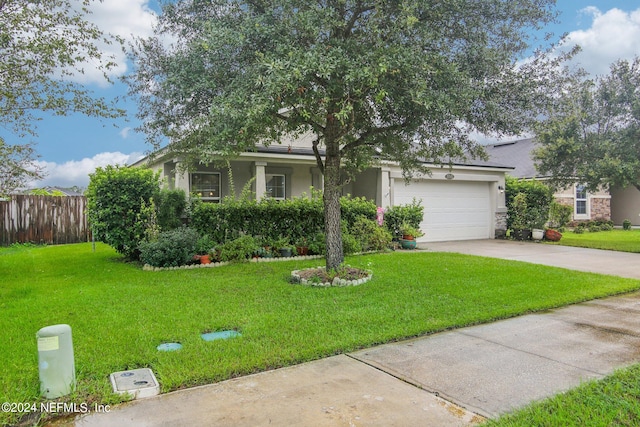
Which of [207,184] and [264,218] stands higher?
[207,184]

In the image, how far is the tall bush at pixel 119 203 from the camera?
9.55 m

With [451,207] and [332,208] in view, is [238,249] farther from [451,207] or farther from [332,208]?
[451,207]

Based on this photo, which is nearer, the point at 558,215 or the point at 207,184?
the point at 207,184

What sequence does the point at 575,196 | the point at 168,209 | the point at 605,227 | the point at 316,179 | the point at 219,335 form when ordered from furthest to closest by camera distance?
the point at 575,196 < the point at 605,227 < the point at 316,179 < the point at 168,209 < the point at 219,335

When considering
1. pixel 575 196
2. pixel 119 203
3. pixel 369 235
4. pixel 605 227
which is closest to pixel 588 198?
pixel 575 196

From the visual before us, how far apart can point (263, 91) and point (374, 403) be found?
4.11 metres

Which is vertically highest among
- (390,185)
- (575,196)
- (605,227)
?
(390,185)

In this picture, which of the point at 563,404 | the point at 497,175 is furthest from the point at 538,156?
the point at 563,404

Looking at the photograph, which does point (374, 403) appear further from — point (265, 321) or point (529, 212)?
point (529, 212)

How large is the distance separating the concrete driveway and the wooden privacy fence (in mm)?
12841

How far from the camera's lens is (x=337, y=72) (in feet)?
18.7

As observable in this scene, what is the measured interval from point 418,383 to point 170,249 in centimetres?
673

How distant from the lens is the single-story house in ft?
72.7

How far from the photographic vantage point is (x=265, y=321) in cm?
504
